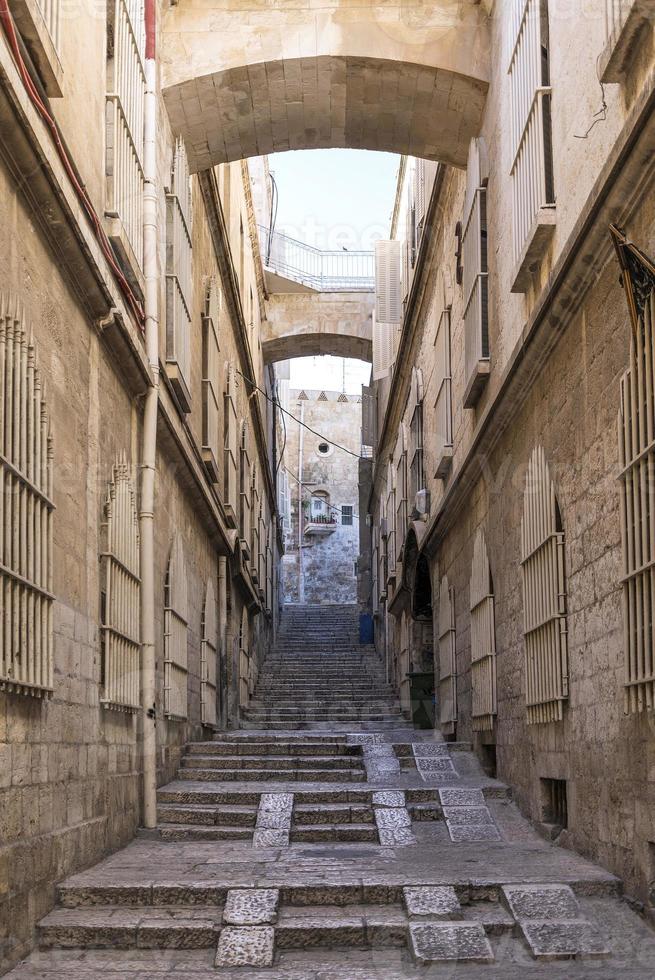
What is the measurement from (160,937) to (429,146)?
27.6 ft

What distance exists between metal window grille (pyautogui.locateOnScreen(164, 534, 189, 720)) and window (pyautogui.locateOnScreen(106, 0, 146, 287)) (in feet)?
9.21

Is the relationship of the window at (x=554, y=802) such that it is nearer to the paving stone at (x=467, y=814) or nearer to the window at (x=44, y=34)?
the paving stone at (x=467, y=814)

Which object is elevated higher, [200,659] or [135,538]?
[135,538]

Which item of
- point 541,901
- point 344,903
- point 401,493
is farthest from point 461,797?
point 401,493

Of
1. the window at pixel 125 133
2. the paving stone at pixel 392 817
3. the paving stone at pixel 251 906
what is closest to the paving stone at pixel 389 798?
the paving stone at pixel 392 817

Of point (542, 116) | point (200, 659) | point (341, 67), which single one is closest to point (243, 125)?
point (341, 67)

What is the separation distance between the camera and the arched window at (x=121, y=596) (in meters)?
Result: 7.65

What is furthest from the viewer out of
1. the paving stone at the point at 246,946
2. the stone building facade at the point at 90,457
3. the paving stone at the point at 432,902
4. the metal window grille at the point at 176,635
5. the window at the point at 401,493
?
the window at the point at 401,493

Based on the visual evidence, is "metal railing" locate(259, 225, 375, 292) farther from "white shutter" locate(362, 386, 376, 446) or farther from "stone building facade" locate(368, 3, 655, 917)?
"stone building facade" locate(368, 3, 655, 917)

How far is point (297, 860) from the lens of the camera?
7.50m

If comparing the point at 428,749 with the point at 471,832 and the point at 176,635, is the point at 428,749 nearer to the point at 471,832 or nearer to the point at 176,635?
the point at 176,635

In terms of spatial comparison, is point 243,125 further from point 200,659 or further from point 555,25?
point 200,659

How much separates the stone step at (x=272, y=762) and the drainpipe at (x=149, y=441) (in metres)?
1.86

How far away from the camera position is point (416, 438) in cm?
1645
